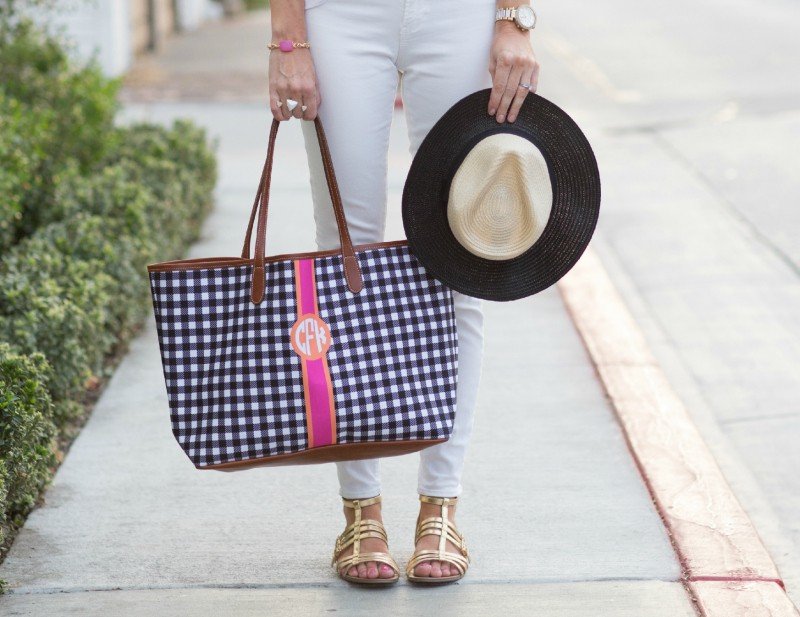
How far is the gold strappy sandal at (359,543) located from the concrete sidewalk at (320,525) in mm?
34

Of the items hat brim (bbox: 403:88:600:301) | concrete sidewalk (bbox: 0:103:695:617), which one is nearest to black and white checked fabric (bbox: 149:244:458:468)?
hat brim (bbox: 403:88:600:301)

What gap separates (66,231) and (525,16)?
2.69 m

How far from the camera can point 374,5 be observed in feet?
8.10

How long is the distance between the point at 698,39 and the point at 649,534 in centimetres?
1351

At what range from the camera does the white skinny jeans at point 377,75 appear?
2486 millimetres

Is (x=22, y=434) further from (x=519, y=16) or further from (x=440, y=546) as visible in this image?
(x=519, y=16)

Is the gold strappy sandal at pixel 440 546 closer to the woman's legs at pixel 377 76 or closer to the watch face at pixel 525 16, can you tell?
the woman's legs at pixel 377 76

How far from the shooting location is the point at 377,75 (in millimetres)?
2520

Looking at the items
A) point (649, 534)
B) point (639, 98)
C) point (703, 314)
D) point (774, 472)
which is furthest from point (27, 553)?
point (639, 98)

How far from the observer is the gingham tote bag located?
2434 millimetres

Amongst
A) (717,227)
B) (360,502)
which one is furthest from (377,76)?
(717,227)

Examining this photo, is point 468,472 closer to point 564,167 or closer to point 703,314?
point 564,167

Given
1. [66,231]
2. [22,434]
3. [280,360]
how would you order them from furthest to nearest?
[66,231] < [22,434] < [280,360]

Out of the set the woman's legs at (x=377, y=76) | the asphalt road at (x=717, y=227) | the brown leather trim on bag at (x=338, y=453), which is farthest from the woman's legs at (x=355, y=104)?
the asphalt road at (x=717, y=227)
